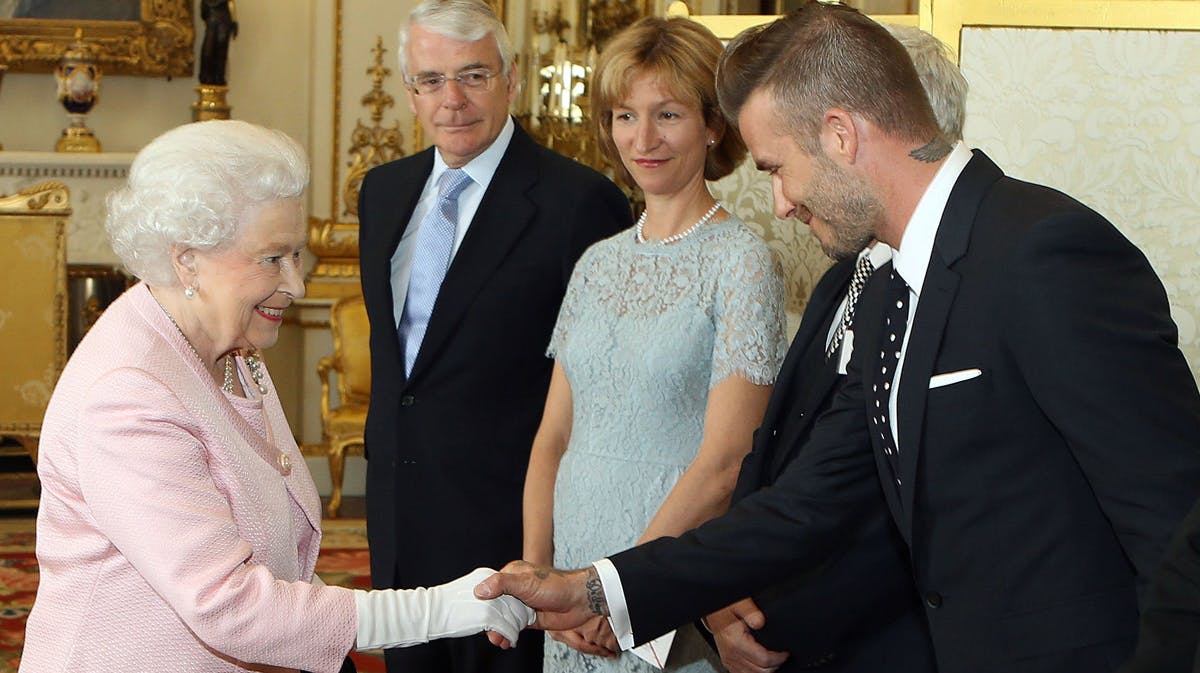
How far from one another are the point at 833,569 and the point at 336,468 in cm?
514

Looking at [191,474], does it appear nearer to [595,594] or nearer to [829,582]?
[595,594]

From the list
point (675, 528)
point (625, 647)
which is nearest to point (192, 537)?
point (625, 647)

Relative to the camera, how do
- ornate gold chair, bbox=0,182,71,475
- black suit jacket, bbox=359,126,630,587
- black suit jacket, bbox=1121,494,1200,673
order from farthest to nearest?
ornate gold chair, bbox=0,182,71,475 < black suit jacket, bbox=359,126,630,587 < black suit jacket, bbox=1121,494,1200,673

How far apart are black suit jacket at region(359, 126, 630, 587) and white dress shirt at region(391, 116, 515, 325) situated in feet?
0.23

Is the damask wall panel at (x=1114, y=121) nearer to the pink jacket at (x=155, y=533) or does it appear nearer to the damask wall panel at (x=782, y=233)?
the damask wall panel at (x=782, y=233)

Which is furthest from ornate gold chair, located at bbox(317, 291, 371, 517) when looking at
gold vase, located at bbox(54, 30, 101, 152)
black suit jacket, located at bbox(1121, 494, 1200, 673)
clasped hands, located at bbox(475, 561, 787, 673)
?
black suit jacket, located at bbox(1121, 494, 1200, 673)

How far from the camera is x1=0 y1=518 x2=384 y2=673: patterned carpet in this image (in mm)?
4691

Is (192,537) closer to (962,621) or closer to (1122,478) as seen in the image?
(962,621)

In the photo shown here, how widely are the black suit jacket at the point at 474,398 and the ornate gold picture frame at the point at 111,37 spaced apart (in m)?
5.33

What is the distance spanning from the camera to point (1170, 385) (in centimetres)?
155

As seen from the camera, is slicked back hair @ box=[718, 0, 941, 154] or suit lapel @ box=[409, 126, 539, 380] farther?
suit lapel @ box=[409, 126, 539, 380]

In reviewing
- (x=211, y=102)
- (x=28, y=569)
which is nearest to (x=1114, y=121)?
(x=28, y=569)

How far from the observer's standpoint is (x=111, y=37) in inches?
302

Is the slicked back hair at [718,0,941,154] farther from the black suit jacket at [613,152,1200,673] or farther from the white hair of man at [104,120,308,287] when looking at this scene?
the white hair of man at [104,120,308,287]
